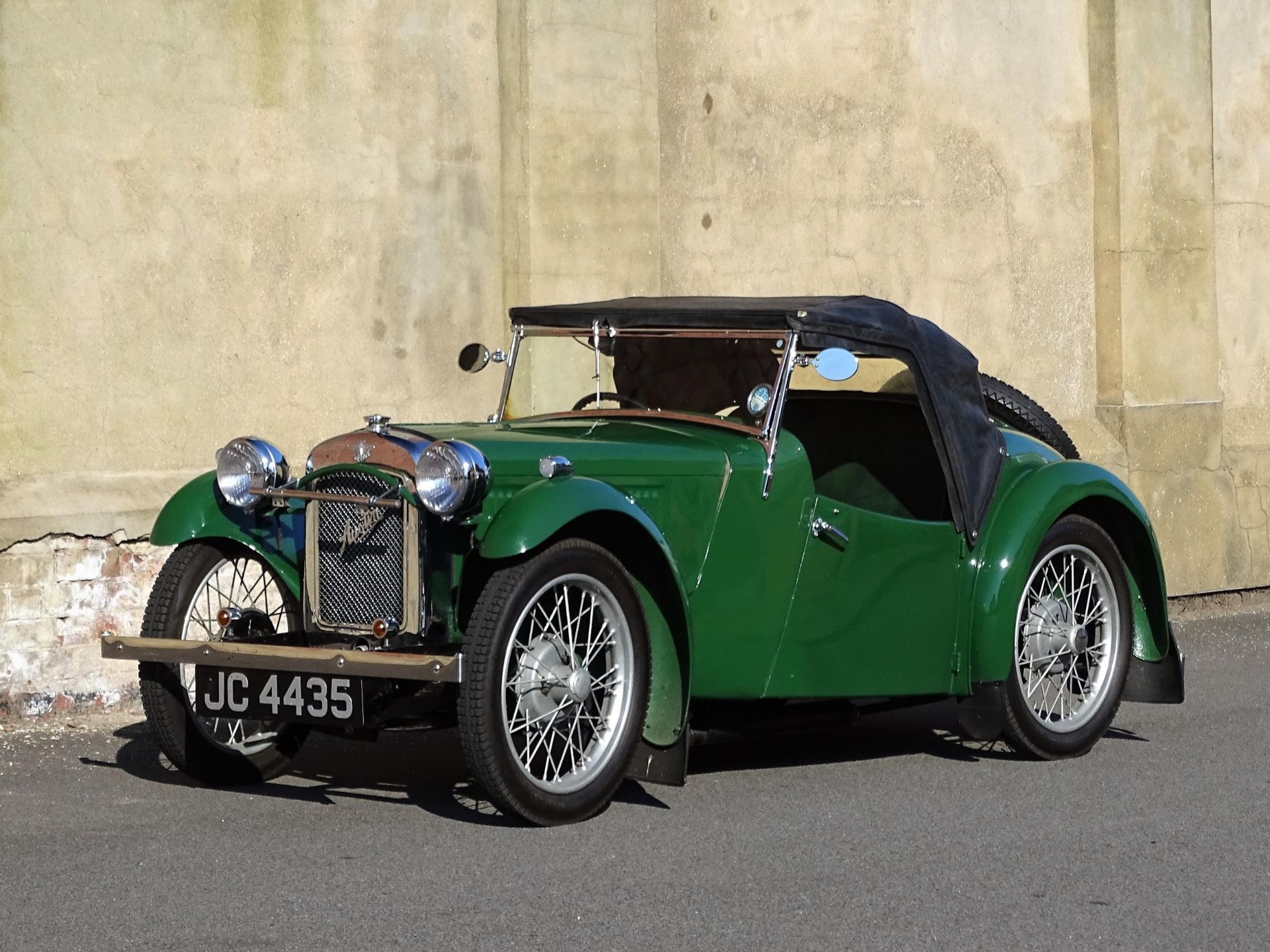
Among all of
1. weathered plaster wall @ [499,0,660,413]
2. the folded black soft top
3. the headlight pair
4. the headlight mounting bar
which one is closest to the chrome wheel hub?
the folded black soft top

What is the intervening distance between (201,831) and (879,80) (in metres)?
6.48

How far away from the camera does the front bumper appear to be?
5.32m

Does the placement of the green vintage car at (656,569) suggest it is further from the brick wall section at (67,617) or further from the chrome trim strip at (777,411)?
the brick wall section at (67,617)

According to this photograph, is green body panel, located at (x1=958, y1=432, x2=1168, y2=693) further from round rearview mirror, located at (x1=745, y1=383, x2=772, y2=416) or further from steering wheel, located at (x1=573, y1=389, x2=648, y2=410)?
steering wheel, located at (x1=573, y1=389, x2=648, y2=410)

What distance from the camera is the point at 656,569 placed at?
5859 mm

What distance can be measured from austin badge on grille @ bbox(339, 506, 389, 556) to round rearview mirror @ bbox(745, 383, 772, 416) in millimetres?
1206

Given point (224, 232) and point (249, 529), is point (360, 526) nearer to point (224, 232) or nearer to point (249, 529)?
point (249, 529)

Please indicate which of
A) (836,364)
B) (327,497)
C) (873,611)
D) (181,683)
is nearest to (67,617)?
(181,683)

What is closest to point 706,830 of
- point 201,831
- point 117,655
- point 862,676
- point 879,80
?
point 862,676

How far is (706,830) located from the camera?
5.64 meters

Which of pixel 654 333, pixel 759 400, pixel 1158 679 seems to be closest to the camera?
pixel 759 400

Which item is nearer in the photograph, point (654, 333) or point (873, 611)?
point (873, 611)

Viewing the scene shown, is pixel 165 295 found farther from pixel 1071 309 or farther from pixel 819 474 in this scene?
pixel 1071 309

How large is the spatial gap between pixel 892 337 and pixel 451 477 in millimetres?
1797
